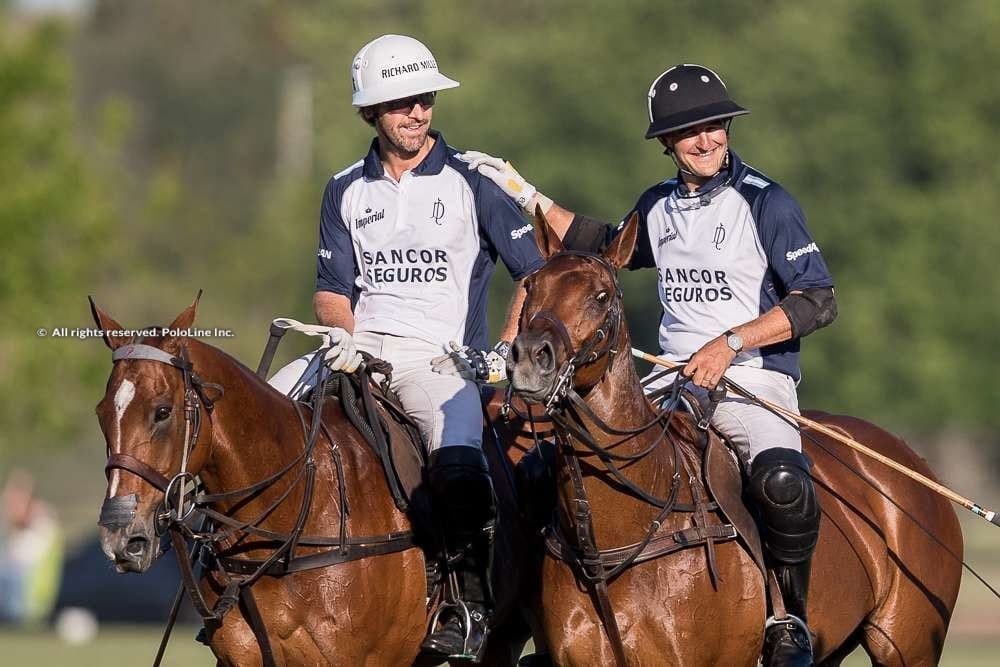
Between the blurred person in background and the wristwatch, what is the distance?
794 inches

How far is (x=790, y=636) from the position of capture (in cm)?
769

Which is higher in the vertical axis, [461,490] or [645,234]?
[645,234]

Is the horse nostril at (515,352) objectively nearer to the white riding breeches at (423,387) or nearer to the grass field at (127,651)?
the white riding breeches at (423,387)

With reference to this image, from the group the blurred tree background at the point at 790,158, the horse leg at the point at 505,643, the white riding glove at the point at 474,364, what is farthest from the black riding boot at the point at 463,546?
the blurred tree background at the point at 790,158

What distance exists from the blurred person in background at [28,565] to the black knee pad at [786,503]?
20009 mm

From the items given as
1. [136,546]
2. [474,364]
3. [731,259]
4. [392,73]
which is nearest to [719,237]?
Answer: [731,259]

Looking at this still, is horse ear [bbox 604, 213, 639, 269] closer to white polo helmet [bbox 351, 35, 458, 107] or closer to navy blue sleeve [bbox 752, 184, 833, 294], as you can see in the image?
navy blue sleeve [bbox 752, 184, 833, 294]

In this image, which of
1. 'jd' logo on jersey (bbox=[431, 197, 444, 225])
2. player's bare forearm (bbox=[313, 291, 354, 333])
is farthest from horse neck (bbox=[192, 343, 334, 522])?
'jd' logo on jersey (bbox=[431, 197, 444, 225])

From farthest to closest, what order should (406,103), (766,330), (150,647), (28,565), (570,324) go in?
(28,565)
(150,647)
(406,103)
(766,330)
(570,324)

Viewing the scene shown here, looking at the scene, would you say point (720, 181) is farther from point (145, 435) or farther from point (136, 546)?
point (136, 546)

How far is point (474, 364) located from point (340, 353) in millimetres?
668

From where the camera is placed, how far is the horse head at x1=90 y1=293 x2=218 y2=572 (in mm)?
6836

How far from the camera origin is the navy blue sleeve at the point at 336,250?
895 cm

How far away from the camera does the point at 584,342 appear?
6.82m
